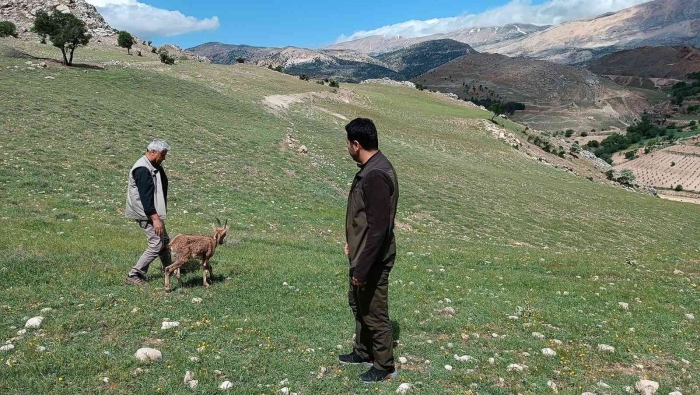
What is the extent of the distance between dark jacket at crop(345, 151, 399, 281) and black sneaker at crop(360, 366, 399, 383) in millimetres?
1669

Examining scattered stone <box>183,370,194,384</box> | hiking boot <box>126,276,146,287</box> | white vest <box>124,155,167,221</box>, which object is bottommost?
hiking boot <box>126,276,146,287</box>

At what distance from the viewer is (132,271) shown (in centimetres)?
1042

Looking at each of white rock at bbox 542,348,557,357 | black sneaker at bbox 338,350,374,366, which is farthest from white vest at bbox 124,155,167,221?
white rock at bbox 542,348,557,357

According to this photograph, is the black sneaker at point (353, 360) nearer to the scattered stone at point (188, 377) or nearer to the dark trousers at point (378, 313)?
the dark trousers at point (378, 313)

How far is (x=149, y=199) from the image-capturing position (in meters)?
9.56

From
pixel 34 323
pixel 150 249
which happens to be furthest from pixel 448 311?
pixel 34 323

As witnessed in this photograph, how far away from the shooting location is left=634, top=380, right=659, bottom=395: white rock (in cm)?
701

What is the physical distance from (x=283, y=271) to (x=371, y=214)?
7.04 meters

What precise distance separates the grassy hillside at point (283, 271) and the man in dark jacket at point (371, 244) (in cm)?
49

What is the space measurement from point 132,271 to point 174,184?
15.0 metres

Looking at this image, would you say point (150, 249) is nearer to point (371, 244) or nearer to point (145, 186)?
point (145, 186)

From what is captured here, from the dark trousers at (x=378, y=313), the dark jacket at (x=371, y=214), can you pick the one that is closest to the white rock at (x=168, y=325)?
the dark trousers at (x=378, y=313)

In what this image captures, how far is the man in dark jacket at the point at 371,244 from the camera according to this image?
21.1ft

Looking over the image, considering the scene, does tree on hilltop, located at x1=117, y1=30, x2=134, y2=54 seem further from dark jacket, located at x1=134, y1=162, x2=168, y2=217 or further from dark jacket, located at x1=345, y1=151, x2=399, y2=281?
dark jacket, located at x1=345, y1=151, x2=399, y2=281
